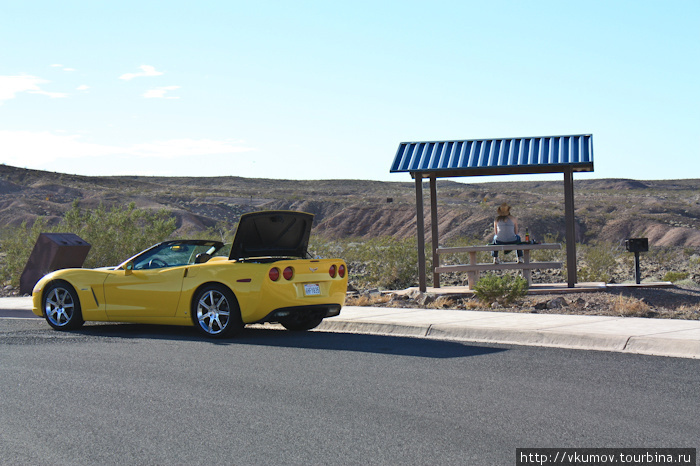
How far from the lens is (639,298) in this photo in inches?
611

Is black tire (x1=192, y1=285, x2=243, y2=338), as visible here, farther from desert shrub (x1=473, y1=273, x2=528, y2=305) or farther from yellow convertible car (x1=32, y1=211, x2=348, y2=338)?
desert shrub (x1=473, y1=273, x2=528, y2=305)

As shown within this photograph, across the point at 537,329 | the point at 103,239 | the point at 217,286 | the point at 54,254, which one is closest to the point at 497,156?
the point at 537,329

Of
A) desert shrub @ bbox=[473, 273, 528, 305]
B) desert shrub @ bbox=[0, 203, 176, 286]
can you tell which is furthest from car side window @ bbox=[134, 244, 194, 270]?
desert shrub @ bbox=[0, 203, 176, 286]

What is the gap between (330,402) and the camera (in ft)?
24.0

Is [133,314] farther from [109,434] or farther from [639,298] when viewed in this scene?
[639,298]

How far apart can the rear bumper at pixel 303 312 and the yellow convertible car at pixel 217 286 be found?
1 cm

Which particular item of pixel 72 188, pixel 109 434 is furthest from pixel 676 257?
pixel 72 188

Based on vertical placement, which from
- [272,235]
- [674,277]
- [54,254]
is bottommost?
[674,277]

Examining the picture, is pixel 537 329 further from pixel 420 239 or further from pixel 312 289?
pixel 420 239

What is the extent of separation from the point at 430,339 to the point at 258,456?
5954 millimetres

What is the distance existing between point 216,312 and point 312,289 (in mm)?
1357

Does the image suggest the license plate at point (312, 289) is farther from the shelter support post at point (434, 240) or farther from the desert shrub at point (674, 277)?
the desert shrub at point (674, 277)

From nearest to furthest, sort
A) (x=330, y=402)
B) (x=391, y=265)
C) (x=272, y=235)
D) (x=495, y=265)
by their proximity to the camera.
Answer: (x=330, y=402) < (x=272, y=235) < (x=495, y=265) < (x=391, y=265)

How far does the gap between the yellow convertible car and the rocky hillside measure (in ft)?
87.4
